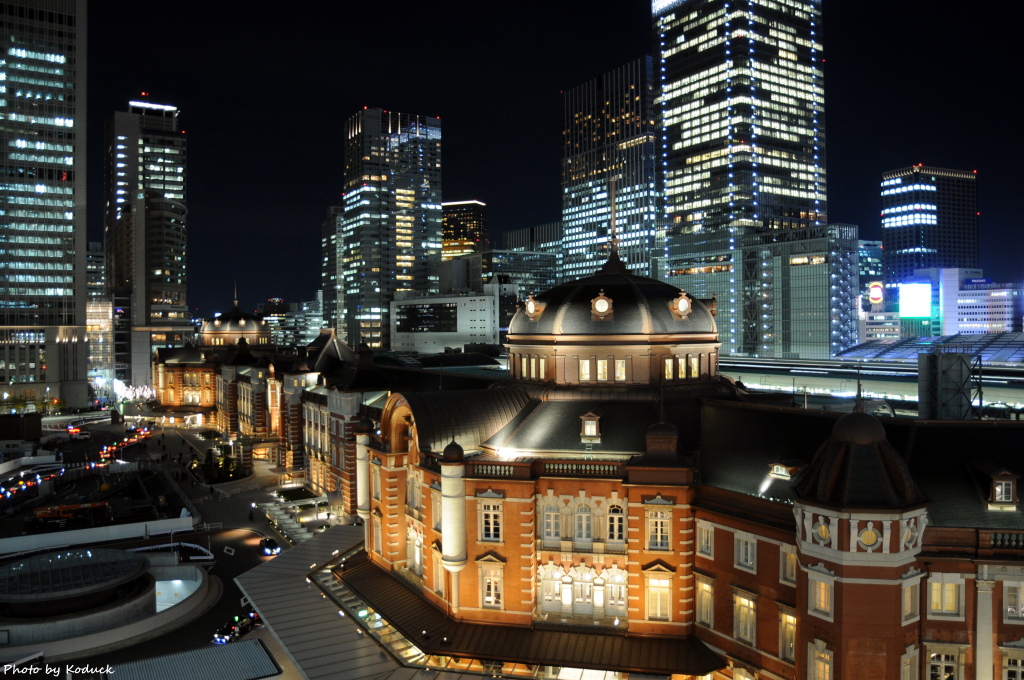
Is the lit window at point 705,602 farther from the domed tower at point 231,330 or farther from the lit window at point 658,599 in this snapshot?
the domed tower at point 231,330

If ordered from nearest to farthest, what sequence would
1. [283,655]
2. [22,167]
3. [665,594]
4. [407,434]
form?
[665,594]
[283,655]
[407,434]
[22,167]

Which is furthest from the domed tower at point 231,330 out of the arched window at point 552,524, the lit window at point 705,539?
the lit window at point 705,539

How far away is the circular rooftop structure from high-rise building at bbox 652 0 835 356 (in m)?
141

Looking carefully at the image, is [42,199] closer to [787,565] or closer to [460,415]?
[460,415]

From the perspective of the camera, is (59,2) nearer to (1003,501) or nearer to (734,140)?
(734,140)

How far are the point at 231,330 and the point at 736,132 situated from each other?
406ft

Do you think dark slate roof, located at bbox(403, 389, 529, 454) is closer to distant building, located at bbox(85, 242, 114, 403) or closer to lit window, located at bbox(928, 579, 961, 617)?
lit window, located at bbox(928, 579, 961, 617)

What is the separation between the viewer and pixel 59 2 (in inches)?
5384

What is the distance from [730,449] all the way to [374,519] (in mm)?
24450

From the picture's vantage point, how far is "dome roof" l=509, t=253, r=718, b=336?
46.5 metres

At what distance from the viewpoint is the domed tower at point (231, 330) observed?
458 ft

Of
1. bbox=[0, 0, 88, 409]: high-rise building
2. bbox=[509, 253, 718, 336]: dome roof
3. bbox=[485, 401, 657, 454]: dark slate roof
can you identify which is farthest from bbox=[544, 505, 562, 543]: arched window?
bbox=[0, 0, 88, 409]: high-rise building

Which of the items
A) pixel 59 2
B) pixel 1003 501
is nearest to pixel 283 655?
pixel 1003 501

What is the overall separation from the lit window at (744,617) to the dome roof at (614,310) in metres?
16.6
